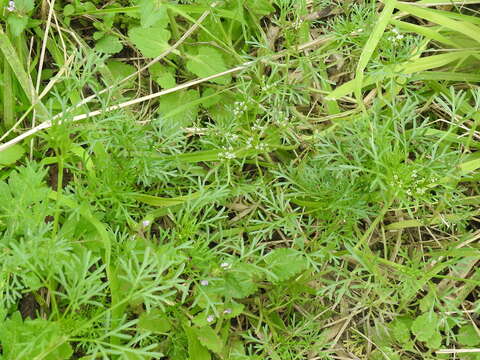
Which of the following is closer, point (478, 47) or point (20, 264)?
point (20, 264)

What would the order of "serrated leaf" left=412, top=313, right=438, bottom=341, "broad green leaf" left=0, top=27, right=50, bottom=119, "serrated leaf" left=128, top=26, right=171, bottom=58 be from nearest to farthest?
"serrated leaf" left=412, top=313, right=438, bottom=341 → "broad green leaf" left=0, top=27, right=50, bottom=119 → "serrated leaf" left=128, top=26, right=171, bottom=58

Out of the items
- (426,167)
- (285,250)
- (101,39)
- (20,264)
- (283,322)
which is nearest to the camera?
(20,264)

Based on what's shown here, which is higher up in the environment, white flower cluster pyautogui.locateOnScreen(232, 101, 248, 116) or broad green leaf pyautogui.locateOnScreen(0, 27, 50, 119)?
broad green leaf pyautogui.locateOnScreen(0, 27, 50, 119)

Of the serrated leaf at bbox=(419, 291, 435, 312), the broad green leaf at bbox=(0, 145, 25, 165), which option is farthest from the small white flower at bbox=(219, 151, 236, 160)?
the serrated leaf at bbox=(419, 291, 435, 312)

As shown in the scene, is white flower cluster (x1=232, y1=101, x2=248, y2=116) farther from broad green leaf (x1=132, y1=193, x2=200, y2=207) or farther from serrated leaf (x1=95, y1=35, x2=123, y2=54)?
serrated leaf (x1=95, y1=35, x2=123, y2=54)

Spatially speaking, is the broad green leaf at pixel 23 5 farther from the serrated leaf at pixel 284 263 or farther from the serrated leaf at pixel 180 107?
the serrated leaf at pixel 284 263

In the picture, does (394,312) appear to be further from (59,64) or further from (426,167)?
(59,64)

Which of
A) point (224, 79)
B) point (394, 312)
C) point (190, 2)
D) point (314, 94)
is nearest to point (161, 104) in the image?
point (224, 79)
